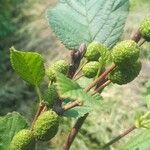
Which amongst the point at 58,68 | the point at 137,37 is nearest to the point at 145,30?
the point at 137,37

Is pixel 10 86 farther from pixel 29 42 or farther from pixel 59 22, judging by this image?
pixel 59 22

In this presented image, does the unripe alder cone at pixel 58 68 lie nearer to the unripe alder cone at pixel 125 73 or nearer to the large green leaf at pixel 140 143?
the unripe alder cone at pixel 125 73

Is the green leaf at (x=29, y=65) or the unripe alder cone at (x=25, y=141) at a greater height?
the green leaf at (x=29, y=65)

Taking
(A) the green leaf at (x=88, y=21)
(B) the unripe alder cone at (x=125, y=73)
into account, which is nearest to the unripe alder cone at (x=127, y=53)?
(B) the unripe alder cone at (x=125, y=73)

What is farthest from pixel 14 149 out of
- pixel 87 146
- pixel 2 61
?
pixel 2 61

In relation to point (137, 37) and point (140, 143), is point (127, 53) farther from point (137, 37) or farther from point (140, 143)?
point (140, 143)

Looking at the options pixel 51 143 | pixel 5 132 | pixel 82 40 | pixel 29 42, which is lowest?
pixel 51 143
